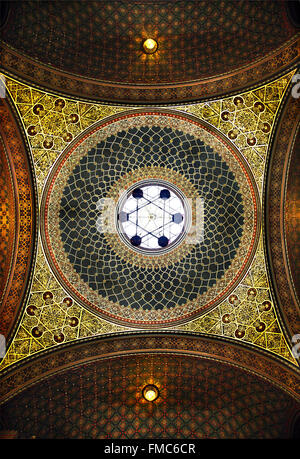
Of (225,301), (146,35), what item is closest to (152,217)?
(225,301)

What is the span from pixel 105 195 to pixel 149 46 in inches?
185

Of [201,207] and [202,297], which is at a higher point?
[201,207]

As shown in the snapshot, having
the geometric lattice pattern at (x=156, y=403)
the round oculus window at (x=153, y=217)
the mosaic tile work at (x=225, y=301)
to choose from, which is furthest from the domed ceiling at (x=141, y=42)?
the geometric lattice pattern at (x=156, y=403)

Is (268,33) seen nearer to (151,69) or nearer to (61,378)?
(151,69)

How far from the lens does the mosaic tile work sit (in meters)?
11.5

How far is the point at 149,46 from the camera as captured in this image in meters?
11.5

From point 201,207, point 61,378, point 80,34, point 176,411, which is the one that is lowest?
point 176,411

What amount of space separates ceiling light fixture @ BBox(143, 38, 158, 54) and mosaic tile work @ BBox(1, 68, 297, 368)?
1866 mm

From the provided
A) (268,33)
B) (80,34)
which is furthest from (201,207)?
(80,34)

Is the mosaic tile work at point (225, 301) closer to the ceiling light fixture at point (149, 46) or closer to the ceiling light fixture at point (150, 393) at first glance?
the ceiling light fixture at point (149, 46)

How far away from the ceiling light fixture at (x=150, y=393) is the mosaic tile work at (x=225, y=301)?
212 centimetres

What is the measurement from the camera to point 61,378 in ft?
38.6

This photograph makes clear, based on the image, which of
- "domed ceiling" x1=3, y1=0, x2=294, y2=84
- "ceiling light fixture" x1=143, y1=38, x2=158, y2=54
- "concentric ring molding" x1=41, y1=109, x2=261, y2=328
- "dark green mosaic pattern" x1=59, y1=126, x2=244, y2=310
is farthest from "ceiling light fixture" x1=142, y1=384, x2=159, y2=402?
"ceiling light fixture" x1=143, y1=38, x2=158, y2=54

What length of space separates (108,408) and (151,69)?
34.8ft
